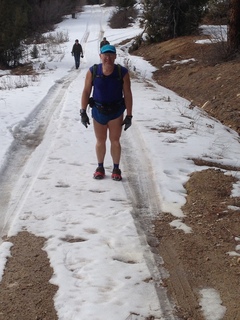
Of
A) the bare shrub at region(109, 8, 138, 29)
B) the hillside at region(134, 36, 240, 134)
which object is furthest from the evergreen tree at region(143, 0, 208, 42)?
the bare shrub at region(109, 8, 138, 29)

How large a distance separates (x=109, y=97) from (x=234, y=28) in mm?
12425

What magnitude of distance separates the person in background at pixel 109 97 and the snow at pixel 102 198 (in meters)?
0.64

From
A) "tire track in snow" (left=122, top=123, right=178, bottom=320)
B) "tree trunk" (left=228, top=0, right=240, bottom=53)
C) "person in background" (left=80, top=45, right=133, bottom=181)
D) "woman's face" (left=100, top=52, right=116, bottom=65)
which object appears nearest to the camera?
"tire track in snow" (left=122, top=123, right=178, bottom=320)

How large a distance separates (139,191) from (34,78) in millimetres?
14718

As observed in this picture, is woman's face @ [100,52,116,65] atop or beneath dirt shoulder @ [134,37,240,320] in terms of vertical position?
atop

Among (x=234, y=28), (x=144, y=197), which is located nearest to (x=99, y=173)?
(x=144, y=197)

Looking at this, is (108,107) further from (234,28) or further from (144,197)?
(234,28)

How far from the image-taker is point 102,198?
5547mm

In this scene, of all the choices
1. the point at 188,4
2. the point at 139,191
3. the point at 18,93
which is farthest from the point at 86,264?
the point at 188,4

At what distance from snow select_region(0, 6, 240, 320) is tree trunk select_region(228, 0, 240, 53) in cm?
624

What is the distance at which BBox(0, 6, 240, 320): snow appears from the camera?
11.7 ft

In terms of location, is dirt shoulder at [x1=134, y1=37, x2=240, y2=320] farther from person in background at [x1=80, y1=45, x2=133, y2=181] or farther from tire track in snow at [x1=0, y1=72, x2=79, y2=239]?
tire track in snow at [x1=0, y1=72, x2=79, y2=239]

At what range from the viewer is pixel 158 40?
2833 centimetres

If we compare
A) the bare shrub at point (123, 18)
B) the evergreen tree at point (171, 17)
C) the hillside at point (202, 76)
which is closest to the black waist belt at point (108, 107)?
the hillside at point (202, 76)
